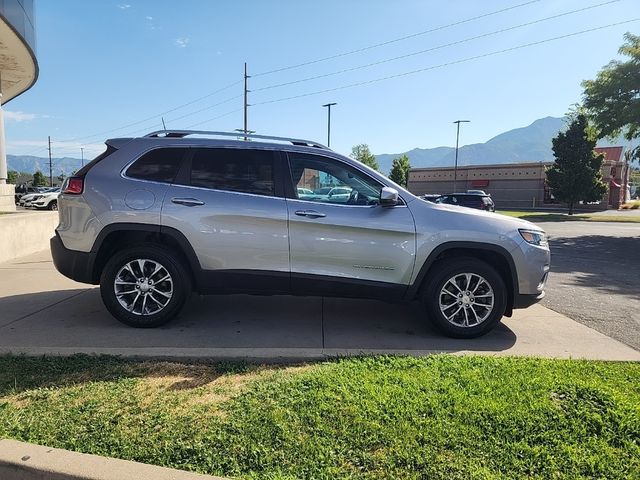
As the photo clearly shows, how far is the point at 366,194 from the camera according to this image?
5.05 m

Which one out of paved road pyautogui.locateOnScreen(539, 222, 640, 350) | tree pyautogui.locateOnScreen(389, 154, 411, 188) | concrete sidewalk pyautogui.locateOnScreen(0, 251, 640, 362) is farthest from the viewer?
tree pyautogui.locateOnScreen(389, 154, 411, 188)

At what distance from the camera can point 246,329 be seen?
5133 mm

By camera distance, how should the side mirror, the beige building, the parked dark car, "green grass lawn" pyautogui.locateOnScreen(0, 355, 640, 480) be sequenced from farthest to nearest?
the beige building < the parked dark car < the side mirror < "green grass lawn" pyautogui.locateOnScreen(0, 355, 640, 480)

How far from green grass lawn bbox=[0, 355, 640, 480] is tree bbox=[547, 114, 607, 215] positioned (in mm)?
32906

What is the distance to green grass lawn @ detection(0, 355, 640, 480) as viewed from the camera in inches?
105

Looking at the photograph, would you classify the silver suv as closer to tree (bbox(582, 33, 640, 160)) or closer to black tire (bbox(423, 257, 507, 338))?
black tire (bbox(423, 257, 507, 338))

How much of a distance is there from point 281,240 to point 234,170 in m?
0.91

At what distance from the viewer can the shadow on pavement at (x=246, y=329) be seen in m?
4.58

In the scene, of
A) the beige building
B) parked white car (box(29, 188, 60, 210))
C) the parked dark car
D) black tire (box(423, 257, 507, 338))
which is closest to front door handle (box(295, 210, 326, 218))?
black tire (box(423, 257, 507, 338))

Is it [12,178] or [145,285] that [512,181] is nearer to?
[145,285]

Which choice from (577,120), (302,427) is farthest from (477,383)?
(577,120)

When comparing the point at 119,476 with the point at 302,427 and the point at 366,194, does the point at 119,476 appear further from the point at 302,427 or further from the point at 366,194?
the point at 366,194

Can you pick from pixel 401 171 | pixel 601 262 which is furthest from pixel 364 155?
pixel 601 262

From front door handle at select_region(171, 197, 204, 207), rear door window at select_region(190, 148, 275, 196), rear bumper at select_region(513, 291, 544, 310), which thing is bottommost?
rear bumper at select_region(513, 291, 544, 310)
